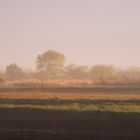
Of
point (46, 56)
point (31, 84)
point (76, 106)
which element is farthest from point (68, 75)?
point (76, 106)

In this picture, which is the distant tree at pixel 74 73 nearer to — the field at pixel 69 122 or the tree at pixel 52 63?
the tree at pixel 52 63

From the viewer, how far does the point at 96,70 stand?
130500 millimetres

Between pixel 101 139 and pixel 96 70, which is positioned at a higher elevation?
pixel 96 70

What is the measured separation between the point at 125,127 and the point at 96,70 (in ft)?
361

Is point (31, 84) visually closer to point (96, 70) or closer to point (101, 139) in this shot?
point (101, 139)

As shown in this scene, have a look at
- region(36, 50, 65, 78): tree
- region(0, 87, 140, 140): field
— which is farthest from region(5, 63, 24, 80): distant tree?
region(0, 87, 140, 140): field

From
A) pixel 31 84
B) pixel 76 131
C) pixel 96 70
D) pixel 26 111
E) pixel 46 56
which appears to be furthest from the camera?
pixel 96 70

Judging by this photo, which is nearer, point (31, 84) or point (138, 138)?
point (138, 138)

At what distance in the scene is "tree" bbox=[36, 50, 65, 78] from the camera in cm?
11319

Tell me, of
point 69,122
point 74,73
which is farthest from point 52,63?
point 69,122

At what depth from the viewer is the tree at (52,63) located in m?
113

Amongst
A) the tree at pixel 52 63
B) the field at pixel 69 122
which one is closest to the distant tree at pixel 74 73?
the tree at pixel 52 63

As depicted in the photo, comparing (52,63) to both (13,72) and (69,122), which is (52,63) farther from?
(69,122)

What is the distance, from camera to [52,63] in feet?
381
